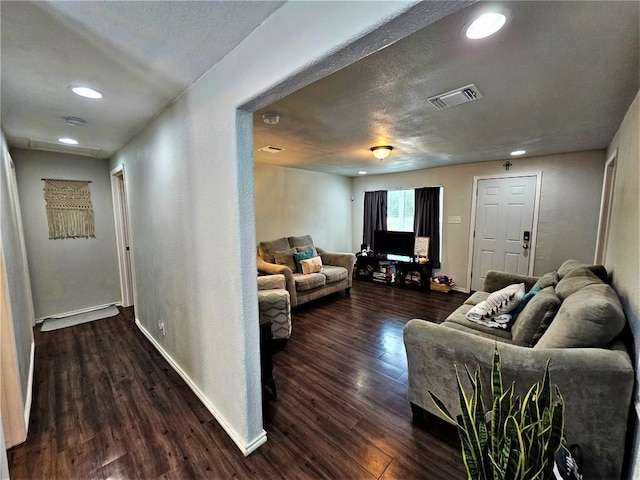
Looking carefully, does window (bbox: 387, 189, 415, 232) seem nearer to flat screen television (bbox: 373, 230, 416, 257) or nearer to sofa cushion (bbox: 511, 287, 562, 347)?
flat screen television (bbox: 373, 230, 416, 257)

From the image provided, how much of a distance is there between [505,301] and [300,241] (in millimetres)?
3384

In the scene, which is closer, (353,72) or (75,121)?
(353,72)

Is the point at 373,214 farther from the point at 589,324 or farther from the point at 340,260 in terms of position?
the point at 589,324

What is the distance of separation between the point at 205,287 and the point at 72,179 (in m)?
3.44

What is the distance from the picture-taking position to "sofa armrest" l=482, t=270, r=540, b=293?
2.95 m

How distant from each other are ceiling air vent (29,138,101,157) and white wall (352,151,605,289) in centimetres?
544

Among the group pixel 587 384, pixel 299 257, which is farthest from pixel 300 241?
pixel 587 384

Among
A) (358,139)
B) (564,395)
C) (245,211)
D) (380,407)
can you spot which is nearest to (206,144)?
(245,211)

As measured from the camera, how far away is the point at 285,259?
4.42 meters

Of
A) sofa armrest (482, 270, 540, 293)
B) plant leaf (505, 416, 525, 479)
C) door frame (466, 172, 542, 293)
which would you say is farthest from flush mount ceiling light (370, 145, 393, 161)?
plant leaf (505, 416, 525, 479)

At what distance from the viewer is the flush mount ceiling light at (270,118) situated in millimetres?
2258

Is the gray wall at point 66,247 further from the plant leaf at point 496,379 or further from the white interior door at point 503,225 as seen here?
the white interior door at point 503,225

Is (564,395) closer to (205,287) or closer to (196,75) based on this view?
(205,287)

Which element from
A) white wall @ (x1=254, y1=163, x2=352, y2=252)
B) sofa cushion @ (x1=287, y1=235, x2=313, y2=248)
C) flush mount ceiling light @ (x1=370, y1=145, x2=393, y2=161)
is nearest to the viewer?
flush mount ceiling light @ (x1=370, y1=145, x2=393, y2=161)
